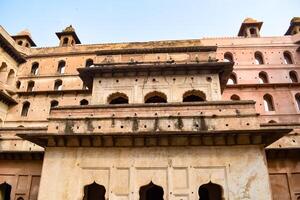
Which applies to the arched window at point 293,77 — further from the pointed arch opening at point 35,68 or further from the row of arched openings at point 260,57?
the pointed arch opening at point 35,68

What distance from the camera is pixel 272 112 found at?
27.3 m

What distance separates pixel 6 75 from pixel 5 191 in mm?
14454

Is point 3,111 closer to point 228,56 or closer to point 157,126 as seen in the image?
point 157,126

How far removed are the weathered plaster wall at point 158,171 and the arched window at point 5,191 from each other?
5752 millimetres

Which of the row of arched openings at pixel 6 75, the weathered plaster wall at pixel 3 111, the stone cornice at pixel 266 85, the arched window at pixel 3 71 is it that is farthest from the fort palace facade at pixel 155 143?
the row of arched openings at pixel 6 75

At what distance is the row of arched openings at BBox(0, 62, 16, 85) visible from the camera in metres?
28.8

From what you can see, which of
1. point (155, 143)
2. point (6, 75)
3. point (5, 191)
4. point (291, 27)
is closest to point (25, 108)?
point (6, 75)

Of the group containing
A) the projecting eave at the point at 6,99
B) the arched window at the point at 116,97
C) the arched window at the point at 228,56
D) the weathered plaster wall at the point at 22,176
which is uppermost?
the arched window at the point at 228,56

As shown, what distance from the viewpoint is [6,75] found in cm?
2916

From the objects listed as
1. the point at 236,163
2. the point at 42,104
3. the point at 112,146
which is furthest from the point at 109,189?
the point at 42,104

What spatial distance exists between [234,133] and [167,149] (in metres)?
2.94

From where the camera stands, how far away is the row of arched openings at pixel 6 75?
2881cm

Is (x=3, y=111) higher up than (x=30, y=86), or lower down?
lower down

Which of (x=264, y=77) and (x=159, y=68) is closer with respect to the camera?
(x=159, y=68)
